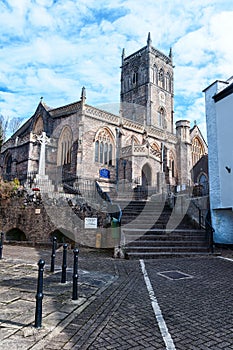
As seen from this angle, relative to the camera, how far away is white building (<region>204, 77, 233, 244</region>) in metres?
12.7

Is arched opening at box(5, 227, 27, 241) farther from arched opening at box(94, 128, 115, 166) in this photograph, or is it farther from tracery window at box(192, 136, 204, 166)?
tracery window at box(192, 136, 204, 166)

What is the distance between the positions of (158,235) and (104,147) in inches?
741

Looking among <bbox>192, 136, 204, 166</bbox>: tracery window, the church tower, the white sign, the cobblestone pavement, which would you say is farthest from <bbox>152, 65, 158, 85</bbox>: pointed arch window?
the cobblestone pavement

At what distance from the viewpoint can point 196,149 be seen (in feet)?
145

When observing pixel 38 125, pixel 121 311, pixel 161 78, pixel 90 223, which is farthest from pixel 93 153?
pixel 161 78

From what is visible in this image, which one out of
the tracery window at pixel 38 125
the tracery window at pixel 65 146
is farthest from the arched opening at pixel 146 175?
the tracery window at pixel 38 125

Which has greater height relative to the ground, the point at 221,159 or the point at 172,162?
the point at 172,162

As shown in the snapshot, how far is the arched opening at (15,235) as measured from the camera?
14305 millimetres

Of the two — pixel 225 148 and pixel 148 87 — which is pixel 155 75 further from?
pixel 225 148

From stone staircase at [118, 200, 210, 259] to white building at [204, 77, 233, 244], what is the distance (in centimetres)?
123

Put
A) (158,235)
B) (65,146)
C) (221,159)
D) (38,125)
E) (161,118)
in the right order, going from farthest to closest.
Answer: (161,118)
(38,125)
(65,146)
(221,159)
(158,235)

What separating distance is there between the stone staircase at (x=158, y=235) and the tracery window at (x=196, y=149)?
95.9 feet

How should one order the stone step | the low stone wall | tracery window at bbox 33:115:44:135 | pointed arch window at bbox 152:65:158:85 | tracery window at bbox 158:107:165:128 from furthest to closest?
pointed arch window at bbox 152:65:158:85 < tracery window at bbox 158:107:165:128 < tracery window at bbox 33:115:44:135 < the low stone wall < the stone step

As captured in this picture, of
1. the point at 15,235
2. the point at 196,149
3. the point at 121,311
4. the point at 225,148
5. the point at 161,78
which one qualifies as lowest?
the point at 121,311
